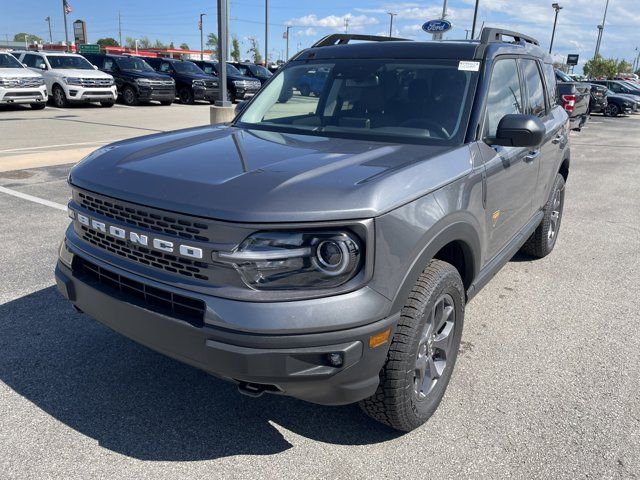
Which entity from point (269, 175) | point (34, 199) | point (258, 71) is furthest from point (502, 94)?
point (258, 71)

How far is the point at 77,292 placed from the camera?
2.72 metres

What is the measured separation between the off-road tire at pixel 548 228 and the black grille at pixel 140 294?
3666 mm

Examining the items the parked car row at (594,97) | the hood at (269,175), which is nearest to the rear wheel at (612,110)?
the parked car row at (594,97)

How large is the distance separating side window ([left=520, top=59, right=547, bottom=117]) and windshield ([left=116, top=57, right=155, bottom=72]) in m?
19.6

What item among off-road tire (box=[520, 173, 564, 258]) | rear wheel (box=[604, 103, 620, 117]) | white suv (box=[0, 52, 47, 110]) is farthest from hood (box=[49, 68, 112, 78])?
rear wheel (box=[604, 103, 620, 117])

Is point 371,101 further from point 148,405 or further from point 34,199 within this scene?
point 34,199

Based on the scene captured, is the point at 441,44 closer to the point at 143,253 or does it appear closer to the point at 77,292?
A: the point at 143,253

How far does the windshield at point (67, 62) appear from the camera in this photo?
18984mm

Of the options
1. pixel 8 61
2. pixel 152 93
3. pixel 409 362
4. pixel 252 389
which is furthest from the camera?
pixel 152 93

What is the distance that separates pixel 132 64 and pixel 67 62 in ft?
9.80

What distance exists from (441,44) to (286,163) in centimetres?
171

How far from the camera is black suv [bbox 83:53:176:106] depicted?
20.6m

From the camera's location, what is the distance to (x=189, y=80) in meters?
22.7

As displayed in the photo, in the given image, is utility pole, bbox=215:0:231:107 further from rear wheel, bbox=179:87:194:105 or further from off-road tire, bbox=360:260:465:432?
rear wheel, bbox=179:87:194:105
